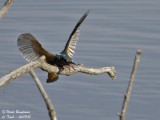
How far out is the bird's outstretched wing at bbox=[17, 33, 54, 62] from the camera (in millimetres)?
3621

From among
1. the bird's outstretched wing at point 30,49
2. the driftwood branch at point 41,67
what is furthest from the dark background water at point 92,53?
the bird's outstretched wing at point 30,49

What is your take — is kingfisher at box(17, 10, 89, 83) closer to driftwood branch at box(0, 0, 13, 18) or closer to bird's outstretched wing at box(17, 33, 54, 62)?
bird's outstretched wing at box(17, 33, 54, 62)

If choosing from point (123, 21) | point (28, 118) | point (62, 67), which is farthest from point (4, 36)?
point (62, 67)

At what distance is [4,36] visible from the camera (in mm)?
9227

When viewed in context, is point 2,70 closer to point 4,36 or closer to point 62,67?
point 4,36

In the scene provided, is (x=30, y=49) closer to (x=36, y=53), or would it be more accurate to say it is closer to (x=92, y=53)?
(x=36, y=53)

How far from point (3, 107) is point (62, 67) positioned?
3657mm

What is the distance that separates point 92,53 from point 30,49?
483cm

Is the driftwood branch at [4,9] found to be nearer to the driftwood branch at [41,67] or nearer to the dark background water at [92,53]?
the driftwood branch at [41,67]

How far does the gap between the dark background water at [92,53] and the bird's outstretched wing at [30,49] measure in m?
2.90

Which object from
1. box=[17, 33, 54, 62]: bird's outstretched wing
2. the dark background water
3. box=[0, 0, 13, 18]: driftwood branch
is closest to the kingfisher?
box=[17, 33, 54, 62]: bird's outstretched wing

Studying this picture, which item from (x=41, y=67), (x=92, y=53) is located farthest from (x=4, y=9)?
(x=92, y=53)

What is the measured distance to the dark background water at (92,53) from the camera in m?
7.35

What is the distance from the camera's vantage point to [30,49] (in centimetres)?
371
